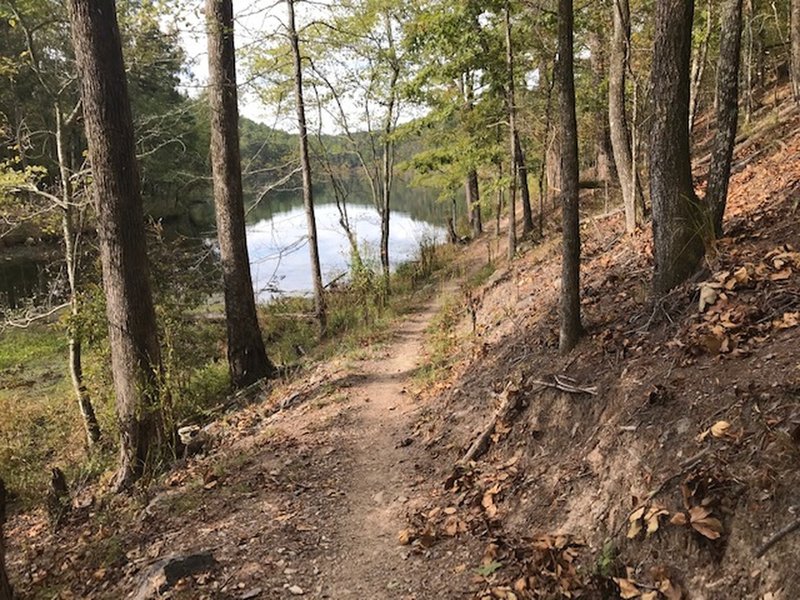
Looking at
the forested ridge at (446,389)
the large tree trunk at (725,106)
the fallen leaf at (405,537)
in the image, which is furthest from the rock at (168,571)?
the large tree trunk at (725,106)

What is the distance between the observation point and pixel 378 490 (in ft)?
18.9

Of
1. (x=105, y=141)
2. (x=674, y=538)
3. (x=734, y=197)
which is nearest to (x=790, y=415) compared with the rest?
(x=674, y=538)

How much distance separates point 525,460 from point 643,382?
1.27 meters

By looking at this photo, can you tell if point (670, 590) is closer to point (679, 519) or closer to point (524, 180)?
point (679, 519)

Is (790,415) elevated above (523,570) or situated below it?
above

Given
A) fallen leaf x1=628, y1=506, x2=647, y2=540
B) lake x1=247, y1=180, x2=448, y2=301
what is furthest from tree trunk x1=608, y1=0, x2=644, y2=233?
lake x1=247, y1=180, x2=448, y2=301

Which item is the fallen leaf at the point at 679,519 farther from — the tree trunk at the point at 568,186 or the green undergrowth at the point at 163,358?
the green undergrowth at the point at 163,358

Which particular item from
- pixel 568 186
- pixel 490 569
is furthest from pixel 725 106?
pixel 490 569

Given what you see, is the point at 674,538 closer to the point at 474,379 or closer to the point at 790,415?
the point at 790,415

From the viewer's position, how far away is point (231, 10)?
9.00 m

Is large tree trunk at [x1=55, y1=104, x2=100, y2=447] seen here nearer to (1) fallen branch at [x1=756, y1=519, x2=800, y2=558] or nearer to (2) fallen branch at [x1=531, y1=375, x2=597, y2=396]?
(2) fallen branch at [x1=531, y1=375, x2=597, y2=396]

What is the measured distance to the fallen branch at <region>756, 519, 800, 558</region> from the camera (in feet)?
8.37

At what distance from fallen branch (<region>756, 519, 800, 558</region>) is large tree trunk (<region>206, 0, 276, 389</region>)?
8.35 metres

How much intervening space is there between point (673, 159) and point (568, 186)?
92 cm
